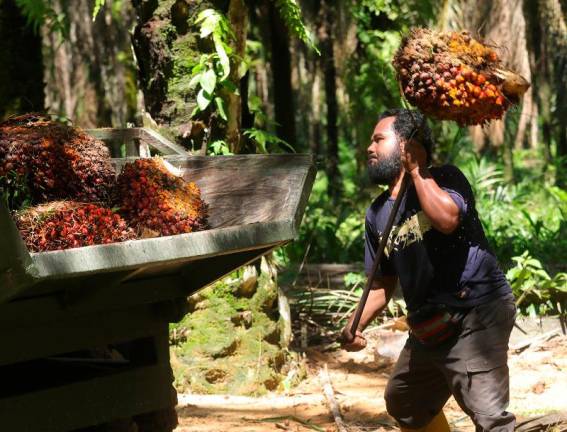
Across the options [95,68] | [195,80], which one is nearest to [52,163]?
[195,80]

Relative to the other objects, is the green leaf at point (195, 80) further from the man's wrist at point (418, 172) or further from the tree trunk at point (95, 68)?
the tree trunk at point (95, 68)

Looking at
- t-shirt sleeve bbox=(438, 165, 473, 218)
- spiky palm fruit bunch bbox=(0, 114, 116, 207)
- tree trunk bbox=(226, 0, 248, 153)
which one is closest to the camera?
spiky palm fruit bunch bbox=(0, 114, 116, 207)

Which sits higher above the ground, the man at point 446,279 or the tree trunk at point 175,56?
the tree trunk at point 175,56

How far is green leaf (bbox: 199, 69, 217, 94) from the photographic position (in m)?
5.81

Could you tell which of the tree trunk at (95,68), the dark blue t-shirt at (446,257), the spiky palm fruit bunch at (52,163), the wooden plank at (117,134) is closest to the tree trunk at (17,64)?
the wooden plank at (117,134)

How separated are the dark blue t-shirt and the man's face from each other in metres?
0.12

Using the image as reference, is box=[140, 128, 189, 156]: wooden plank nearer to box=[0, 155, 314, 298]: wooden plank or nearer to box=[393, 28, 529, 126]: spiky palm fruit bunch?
box=[0, 155, 314, 298]: wooden plank

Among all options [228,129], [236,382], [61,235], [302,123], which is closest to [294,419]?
[236,382]

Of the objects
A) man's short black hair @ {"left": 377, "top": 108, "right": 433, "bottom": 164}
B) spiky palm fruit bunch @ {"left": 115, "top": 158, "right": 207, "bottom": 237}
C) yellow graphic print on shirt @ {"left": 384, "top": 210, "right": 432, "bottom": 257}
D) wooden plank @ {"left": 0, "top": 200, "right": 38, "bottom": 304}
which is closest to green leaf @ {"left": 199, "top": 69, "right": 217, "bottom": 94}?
man's short black hair @ {"left": 377, "top": 108, "right": 433, "bottom": 164}

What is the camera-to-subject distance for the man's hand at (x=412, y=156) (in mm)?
3775

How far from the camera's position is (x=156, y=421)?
3980mm

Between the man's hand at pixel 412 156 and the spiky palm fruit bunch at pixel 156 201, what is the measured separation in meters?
0.87

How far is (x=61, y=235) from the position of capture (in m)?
3.25

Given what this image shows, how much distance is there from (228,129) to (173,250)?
327 cm
